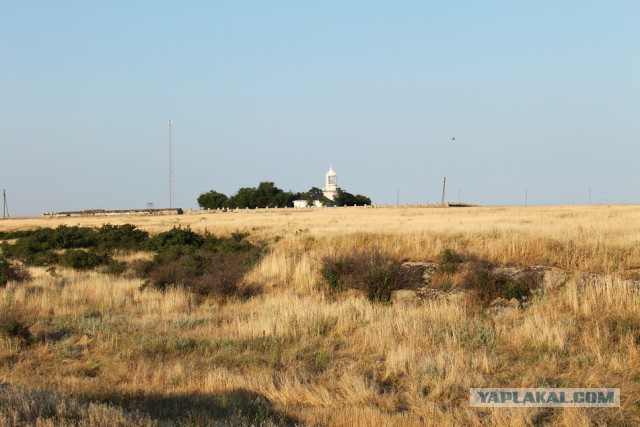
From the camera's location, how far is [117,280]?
67.9 ft

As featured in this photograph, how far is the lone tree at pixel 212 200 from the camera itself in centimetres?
12595

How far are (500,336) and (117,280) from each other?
1334 cm

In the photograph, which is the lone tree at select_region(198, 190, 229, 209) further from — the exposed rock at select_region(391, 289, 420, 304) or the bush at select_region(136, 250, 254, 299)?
the exposed rock at select_region(391, 289, 420, 304)

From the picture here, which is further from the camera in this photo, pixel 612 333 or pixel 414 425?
pixel 612 333

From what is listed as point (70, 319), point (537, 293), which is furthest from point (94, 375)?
point (537, 293)

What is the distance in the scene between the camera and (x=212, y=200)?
128 metres

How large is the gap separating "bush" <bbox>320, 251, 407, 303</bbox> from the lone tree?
108 metres

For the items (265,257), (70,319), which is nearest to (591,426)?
(70,319)

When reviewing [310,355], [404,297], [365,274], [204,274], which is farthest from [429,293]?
[204,274]

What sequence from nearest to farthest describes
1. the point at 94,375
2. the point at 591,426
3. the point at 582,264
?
the point at 591,426 < the point at 94,375 < the point at 582,264

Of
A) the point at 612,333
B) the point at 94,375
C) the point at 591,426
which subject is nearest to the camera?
the point at 591,426

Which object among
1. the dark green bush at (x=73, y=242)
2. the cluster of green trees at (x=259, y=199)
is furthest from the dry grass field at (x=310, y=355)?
the cluster of green trees at (x=259, y=199)

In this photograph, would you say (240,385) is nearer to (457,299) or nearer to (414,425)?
(414,425)

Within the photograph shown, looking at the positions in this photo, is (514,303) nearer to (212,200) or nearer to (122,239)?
(122,239)
